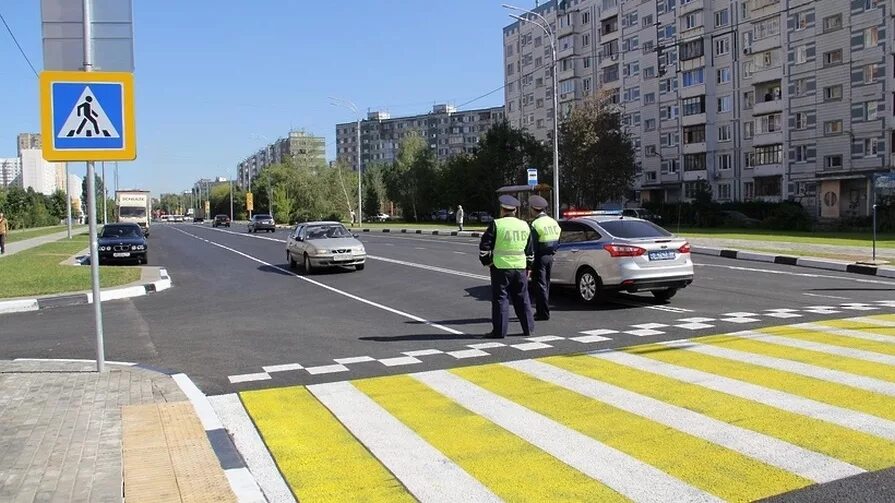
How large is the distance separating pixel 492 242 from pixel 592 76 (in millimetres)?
84937

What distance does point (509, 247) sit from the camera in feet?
31.4

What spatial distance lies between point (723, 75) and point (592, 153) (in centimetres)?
1951

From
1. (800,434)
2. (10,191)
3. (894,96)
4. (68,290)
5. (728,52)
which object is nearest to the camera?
(800,434)

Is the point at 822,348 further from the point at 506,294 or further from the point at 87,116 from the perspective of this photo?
the point at 87,116

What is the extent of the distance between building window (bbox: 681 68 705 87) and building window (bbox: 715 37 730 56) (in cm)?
218

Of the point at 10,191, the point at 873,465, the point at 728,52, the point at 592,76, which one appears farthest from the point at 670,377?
the point at 10,191

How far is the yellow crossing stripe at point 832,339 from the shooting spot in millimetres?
8240

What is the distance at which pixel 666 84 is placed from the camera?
75312mm

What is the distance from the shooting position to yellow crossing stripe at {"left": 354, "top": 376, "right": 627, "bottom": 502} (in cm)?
434

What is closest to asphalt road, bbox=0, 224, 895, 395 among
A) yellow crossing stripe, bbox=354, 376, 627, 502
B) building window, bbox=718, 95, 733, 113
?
yellow crossing stripe, bbox=354, 376, 627, 502

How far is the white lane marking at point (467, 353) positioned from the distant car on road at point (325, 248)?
40.6ft

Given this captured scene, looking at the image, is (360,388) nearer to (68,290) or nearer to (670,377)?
(670,377)

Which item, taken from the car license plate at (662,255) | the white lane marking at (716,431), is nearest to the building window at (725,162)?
the car license plate at (662,255)

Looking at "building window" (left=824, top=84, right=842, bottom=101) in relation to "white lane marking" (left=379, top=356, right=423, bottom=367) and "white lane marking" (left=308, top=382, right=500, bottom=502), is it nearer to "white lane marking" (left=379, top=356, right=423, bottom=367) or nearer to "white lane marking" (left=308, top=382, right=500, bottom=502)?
"white lane marking" (left=379, top=356, right=423, bottom=367)
